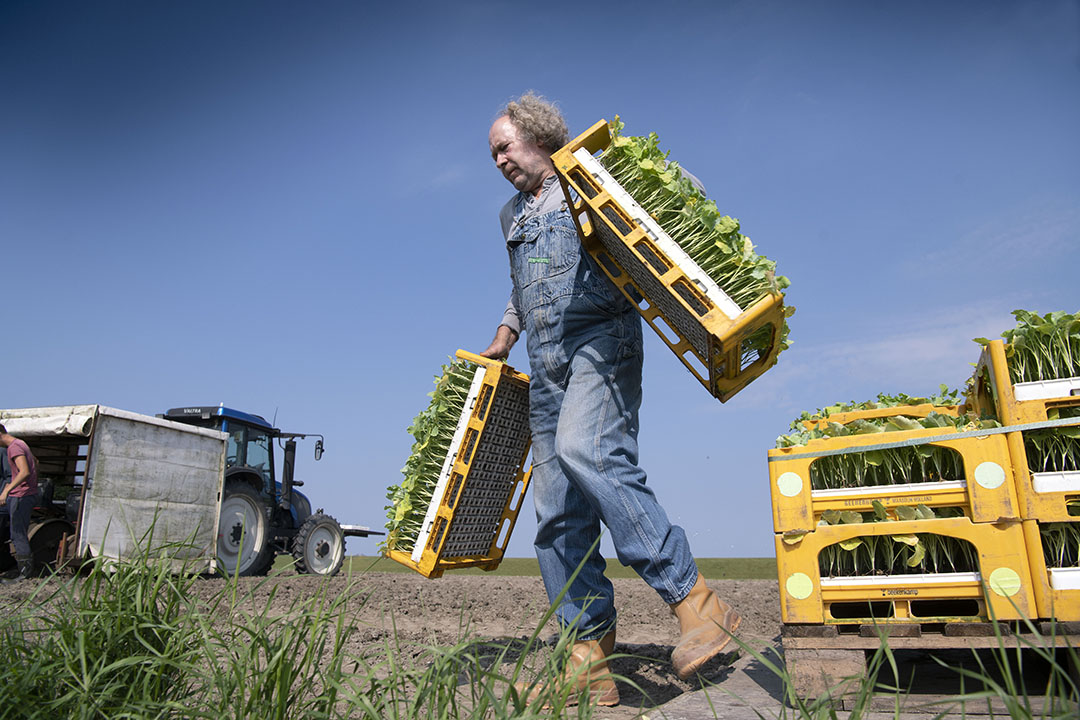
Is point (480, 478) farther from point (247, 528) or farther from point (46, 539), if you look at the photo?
point (247, 528)

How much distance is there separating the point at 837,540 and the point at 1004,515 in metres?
0.45

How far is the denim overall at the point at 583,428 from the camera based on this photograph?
8.18 feet

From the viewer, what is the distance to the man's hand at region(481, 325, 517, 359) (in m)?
3.35

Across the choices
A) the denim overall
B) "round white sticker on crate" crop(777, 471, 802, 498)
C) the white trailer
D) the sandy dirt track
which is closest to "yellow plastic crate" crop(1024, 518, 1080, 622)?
"round white sticker on crate" crop(777, 471, 802, 498)

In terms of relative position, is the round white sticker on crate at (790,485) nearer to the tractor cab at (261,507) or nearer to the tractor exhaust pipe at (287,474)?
the tractor cab at (261,507)

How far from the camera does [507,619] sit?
5.20 metres

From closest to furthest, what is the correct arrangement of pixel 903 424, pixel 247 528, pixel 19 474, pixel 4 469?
pixel 903 424
pixel 19 474
pixel 4 469
pixel 247 528

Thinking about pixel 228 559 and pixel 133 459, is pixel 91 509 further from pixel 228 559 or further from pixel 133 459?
pixel 228 559

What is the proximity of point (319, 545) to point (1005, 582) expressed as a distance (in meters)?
10.0

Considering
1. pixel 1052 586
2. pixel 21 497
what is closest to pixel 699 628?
pixel 1052 586

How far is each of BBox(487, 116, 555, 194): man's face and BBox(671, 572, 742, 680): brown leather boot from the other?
1.65m

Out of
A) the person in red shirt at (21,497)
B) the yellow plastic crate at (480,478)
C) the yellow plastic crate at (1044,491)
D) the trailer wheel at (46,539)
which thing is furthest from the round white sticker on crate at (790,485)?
the trailer wheel at (46,539)

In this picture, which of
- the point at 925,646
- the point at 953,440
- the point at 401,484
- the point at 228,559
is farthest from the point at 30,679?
the point at 228,559

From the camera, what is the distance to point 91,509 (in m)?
7.69
